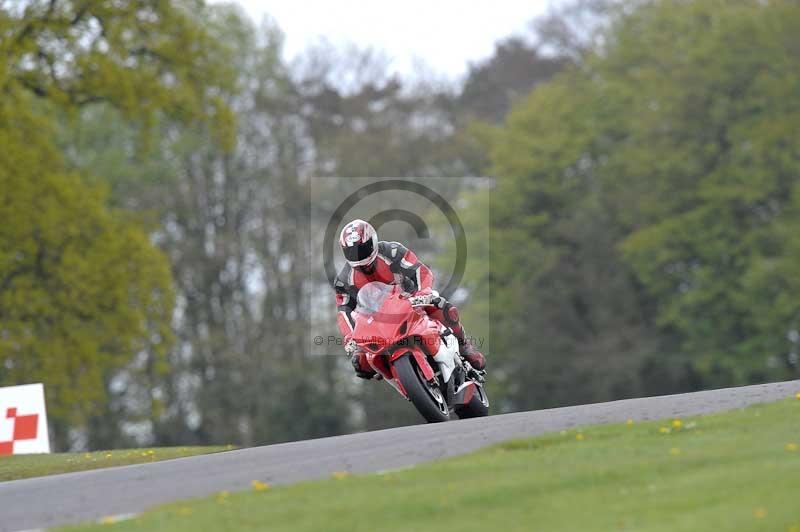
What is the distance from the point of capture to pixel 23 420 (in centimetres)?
1925

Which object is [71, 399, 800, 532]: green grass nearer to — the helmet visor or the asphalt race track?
the asphalt race track

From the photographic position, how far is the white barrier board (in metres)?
19.1

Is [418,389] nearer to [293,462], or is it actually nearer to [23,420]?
[293,462]

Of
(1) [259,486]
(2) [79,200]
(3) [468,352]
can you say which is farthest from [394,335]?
(2) [79,200]

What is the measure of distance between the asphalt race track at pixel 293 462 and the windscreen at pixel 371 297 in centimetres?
127

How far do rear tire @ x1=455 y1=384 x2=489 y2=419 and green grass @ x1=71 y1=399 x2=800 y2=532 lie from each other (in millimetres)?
4102

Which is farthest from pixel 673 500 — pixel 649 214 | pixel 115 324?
pixel 649 214

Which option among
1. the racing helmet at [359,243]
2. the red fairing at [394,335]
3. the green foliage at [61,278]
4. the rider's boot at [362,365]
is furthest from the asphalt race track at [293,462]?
the green foliage at [61,278]

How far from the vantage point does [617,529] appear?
843 cm

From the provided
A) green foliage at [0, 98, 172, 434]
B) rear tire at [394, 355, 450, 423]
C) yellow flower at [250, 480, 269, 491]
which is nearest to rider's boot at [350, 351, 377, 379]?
rear tire at [394, 355, 450, 423]

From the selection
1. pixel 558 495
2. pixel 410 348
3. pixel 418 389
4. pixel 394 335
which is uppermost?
pixel 394 335

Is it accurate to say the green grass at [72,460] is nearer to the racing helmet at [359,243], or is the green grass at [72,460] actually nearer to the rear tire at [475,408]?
the rear tire at [475,408]

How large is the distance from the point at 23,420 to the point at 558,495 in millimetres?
11235

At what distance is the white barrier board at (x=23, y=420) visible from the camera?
19.1 m
